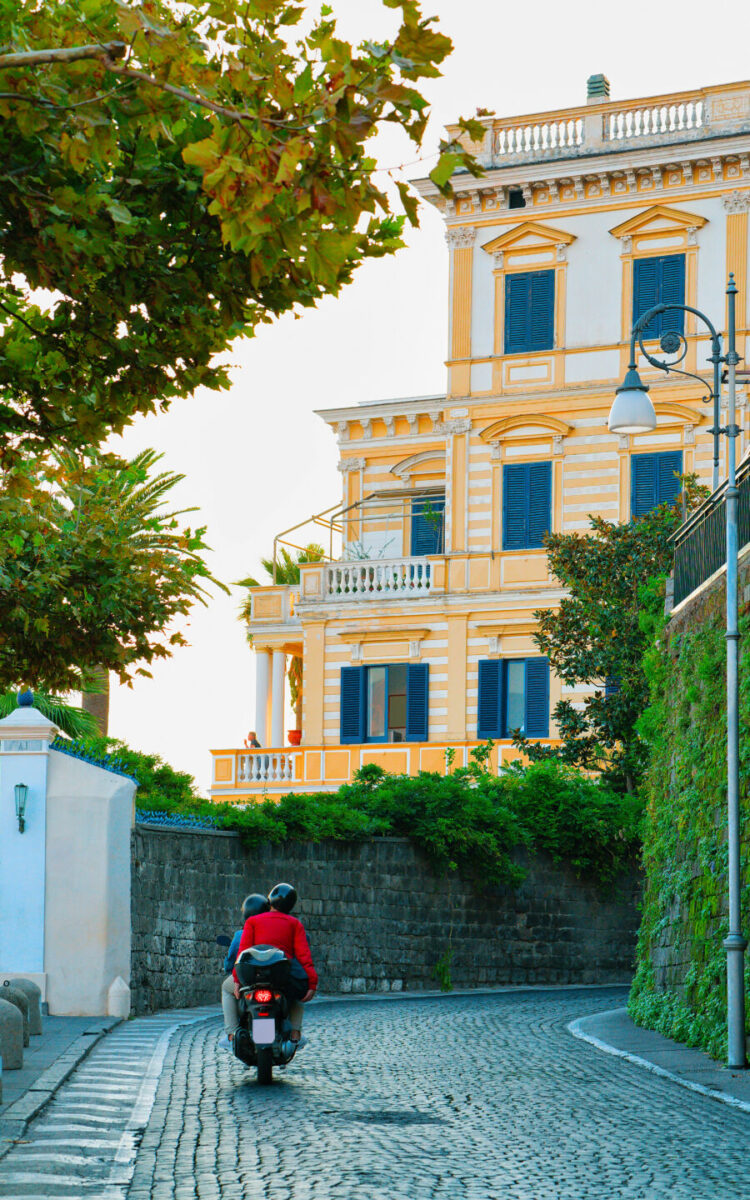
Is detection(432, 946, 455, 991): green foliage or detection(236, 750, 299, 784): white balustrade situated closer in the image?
detection(432, 946, 455, 991): green foliage

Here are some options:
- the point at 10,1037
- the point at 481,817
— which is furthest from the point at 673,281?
the point at 10,1037

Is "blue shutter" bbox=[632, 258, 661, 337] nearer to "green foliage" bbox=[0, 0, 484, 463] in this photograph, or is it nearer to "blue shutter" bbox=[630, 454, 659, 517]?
"blue shutter" bbox=[630, 454, 659, 517]

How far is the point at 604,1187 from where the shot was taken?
28.5ft

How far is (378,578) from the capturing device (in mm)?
39406

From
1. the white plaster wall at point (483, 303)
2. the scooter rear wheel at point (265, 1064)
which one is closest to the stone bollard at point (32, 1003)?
the scooter rear wheel at point (265, 1064)

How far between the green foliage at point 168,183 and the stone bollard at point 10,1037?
455 centimetres

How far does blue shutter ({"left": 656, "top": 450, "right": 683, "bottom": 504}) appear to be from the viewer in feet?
119

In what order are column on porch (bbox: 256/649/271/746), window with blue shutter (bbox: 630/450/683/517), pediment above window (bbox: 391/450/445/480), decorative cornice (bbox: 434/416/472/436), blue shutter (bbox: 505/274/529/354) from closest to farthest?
window with blue shutter (bbox: 630/450/683/517) < blue shutter (bbox: 505/274/529/354) < decorative cornice (bbox: 434/416/472/436) < pediment above window (bbox: 391/450/445/480) < column on porch (bbox: 256/649/271/746)

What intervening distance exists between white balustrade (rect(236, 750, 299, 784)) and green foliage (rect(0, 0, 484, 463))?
2707 centimetres

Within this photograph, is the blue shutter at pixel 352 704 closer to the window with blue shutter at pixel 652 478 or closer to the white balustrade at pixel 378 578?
the white balustrade at pixel 378 578

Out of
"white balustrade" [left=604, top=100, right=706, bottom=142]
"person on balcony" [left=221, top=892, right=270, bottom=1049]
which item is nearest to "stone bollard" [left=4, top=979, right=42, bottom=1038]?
"person on balcony" [left=221, top=892, right=270, bottom=1049]

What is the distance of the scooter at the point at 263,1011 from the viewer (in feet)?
42.8

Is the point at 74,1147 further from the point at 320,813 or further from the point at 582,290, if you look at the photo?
the point at 582,290

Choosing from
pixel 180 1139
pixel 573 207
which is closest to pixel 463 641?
pixel 573 207
